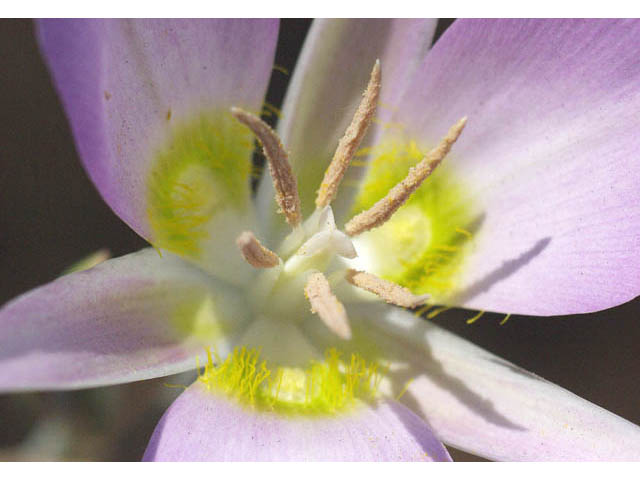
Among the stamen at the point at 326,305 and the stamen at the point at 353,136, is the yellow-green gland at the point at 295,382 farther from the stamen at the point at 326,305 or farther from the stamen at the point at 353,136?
the stamen at the point at 353,136

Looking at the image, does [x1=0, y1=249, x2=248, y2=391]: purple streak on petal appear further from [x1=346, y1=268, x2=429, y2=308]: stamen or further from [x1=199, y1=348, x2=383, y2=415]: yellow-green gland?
[x1=346, y1=268, x2=429, y2=308]: stamen

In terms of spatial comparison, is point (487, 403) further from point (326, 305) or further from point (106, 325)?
point (106, 325)

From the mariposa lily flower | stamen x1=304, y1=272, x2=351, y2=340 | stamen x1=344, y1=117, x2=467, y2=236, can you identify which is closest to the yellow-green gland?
the mariposa lily flower

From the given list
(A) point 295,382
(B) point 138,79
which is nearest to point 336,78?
(B) point 138,79

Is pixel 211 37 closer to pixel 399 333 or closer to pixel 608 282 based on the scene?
pixel 399 333
